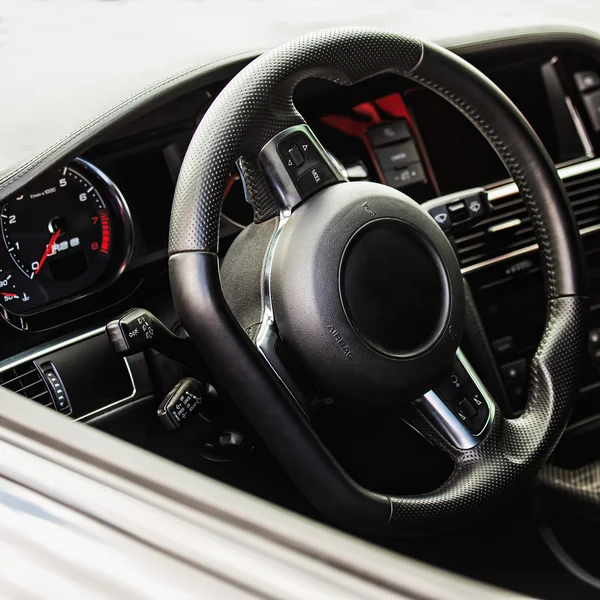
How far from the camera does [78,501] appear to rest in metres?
0.68

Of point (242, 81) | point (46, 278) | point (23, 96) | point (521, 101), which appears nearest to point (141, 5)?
point (23, 96)

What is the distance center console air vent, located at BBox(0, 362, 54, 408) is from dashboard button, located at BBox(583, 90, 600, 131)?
4.63 ft

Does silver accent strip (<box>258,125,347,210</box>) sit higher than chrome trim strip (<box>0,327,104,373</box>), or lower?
higher

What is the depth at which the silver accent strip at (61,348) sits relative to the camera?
51.8 inches

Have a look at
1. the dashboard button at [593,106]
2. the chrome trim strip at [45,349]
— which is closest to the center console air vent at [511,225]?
the dashboard button at [593,106]

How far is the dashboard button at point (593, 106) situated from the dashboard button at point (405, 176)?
0.49m

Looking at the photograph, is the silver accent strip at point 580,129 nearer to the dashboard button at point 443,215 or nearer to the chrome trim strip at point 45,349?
the dashboard button at point 443,215

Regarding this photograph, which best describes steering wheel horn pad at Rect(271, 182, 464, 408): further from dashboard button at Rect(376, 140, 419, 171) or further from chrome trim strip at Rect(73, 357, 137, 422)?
dashboard button at Rect(376, 140, 419, 171)

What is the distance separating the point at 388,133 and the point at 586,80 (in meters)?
0.56

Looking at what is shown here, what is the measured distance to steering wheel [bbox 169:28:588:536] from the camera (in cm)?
95

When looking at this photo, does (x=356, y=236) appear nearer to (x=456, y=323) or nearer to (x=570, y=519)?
(x=456, y=323)

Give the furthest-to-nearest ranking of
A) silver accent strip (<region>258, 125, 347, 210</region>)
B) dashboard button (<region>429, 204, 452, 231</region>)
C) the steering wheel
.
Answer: dashboard button (<region>429, 204, 452, 231</region>) < silver accent strip (<region>258, 125, 347, 210</region>) < the steering wheel

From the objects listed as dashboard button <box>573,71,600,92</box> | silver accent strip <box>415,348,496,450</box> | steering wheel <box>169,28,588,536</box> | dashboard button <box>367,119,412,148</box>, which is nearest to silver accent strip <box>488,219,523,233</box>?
dashboard button <box>367,119,412,148</box>

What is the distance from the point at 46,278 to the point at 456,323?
2.40 feet
